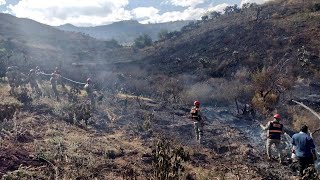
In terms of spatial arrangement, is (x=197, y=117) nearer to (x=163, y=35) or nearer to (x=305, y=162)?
(x=305, y=162)

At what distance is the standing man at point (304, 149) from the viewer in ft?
28.6

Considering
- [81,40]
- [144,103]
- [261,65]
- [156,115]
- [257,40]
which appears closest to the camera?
[156,115]

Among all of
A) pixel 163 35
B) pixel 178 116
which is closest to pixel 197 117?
pixel 178 116

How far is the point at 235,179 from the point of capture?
8.76m

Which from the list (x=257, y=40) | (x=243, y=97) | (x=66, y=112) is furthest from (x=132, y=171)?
(x=257, y=40)

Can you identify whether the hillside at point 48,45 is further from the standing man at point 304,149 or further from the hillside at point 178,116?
the standing man at point 304,149

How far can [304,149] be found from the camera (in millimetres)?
8758

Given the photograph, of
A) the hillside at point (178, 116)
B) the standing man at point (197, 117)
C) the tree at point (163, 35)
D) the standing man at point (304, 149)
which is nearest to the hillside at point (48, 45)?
the tree at point (163, 35)

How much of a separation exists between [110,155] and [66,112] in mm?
5390

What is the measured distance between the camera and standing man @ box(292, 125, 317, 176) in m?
8.72

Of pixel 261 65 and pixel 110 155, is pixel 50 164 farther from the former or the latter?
pixel 261 65

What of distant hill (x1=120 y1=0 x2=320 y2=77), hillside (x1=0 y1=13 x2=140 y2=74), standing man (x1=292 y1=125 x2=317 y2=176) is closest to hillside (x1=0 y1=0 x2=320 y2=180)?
distant hill (x1=120 y1=0 x2=320 y2=77)

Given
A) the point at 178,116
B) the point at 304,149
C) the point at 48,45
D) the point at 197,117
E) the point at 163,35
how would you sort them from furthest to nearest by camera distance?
the point at 163,35, the point at 48,45, the point at 178,116, the point at 197,117, the point at 304,149

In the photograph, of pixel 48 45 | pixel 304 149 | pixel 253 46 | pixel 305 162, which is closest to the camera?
pixel 304 149
